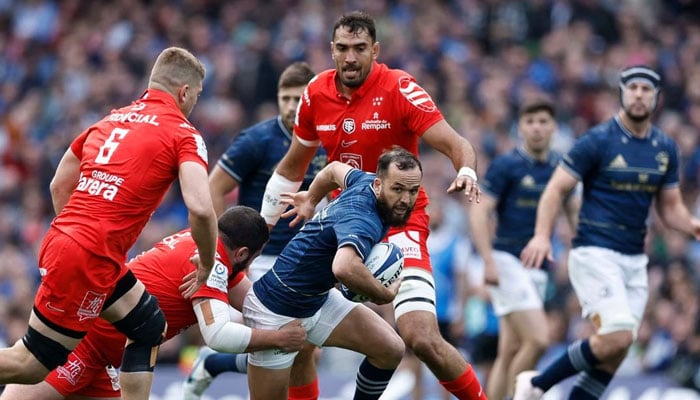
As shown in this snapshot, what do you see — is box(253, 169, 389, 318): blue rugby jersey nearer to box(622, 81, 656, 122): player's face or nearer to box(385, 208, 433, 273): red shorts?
box(385, 208, 433, 273): red shorts

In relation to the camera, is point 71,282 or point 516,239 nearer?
point 71,282

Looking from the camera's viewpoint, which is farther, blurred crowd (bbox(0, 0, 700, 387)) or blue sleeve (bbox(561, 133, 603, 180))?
blurred crowd (bbox(0, 0, 700, 387))

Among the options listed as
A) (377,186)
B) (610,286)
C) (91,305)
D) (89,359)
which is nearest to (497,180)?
(610,286)

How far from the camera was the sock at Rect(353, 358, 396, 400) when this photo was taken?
28.7 feet

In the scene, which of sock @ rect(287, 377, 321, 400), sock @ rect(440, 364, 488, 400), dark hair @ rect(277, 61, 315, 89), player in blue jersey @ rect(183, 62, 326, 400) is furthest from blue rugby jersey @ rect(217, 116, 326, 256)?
sock @ rect(440, 364, 488, 400)

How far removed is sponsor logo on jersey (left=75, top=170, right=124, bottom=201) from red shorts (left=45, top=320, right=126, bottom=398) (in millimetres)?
1074

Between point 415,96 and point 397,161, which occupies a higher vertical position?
point 415,96

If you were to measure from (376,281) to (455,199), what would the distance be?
31.3ft

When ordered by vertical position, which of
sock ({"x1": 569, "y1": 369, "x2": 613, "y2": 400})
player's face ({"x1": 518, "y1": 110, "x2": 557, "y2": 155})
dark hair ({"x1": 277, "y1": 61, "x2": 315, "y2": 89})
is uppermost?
dark hair ({"x1": 277, "y1": 61, "x2": 315, "y2": 89})

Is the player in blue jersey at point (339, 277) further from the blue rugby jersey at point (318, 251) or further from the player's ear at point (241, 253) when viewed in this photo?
the player's ear at point (241, 253)

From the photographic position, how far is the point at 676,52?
1956 centimetres

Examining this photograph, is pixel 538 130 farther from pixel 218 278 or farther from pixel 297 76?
pixel 218 278

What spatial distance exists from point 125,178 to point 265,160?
271 centimetres

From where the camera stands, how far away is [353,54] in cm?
893
